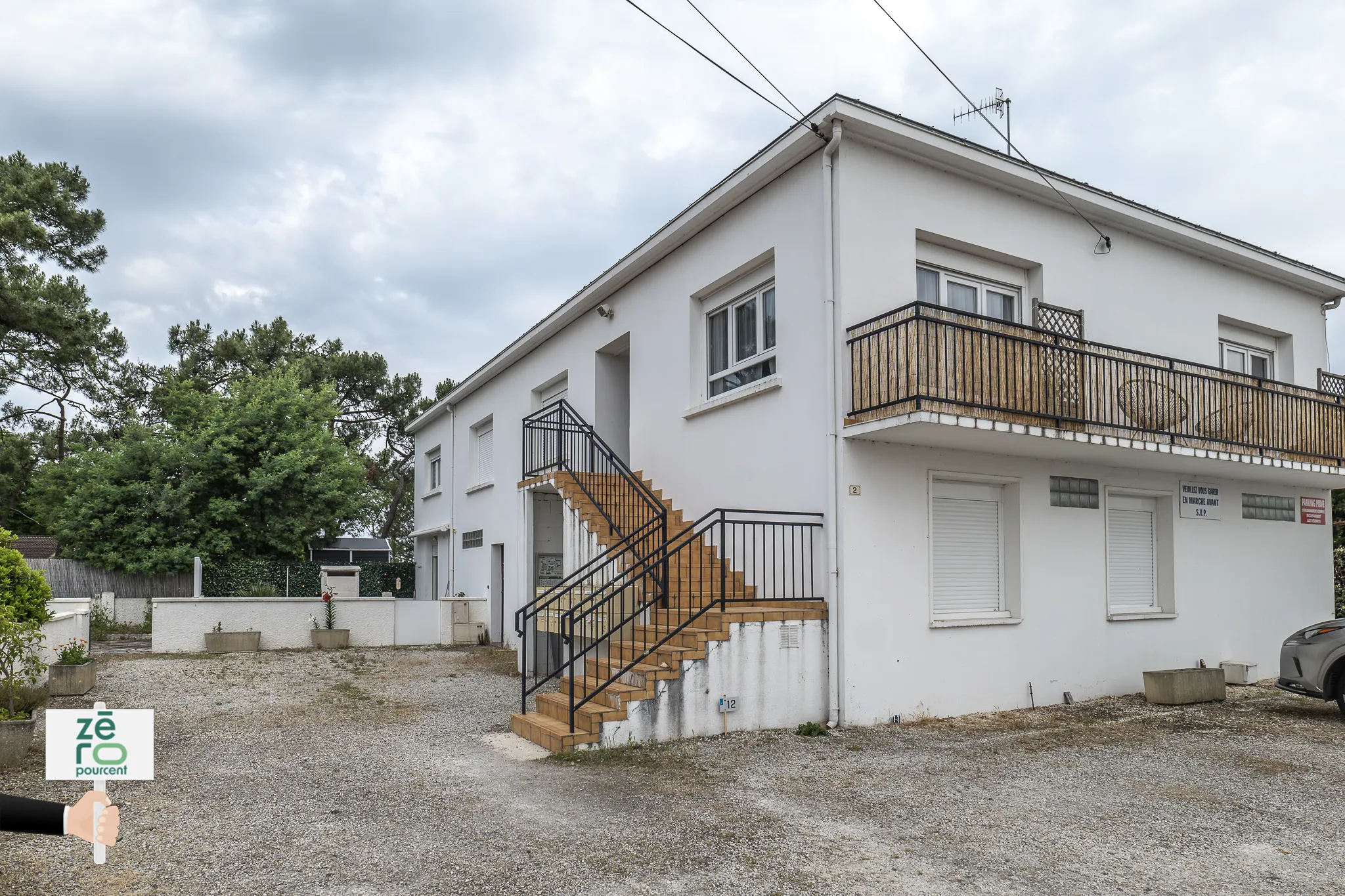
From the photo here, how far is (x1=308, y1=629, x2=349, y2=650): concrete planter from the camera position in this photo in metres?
15.9

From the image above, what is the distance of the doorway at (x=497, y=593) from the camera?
17.0 m

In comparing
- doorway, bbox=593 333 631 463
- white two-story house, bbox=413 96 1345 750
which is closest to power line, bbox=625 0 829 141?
white two-story house, bbox=413 96 1345 750

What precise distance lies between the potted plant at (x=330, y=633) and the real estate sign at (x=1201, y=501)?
13.5m

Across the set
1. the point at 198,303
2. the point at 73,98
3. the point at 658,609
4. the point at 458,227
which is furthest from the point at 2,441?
the point at 658,609

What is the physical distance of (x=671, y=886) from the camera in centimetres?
432

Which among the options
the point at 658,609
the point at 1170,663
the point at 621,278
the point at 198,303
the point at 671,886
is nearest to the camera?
the point at 671,886

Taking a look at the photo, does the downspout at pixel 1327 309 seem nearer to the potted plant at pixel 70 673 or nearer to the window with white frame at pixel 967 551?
the window with white frame at pixel 967 551

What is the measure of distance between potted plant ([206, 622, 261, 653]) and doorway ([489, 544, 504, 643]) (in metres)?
4.12

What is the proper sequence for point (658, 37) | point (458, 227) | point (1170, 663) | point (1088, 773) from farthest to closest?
point (458, 227) < point (1170, 663) < point (658, 37) < point (1088, 773)

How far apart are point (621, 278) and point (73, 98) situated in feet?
21.8

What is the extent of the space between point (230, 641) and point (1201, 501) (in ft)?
49.6

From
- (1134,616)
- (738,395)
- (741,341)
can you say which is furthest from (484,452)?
(1134,616)

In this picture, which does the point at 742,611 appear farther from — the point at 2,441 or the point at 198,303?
the point at 198,303

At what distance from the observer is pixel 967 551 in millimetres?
9562
